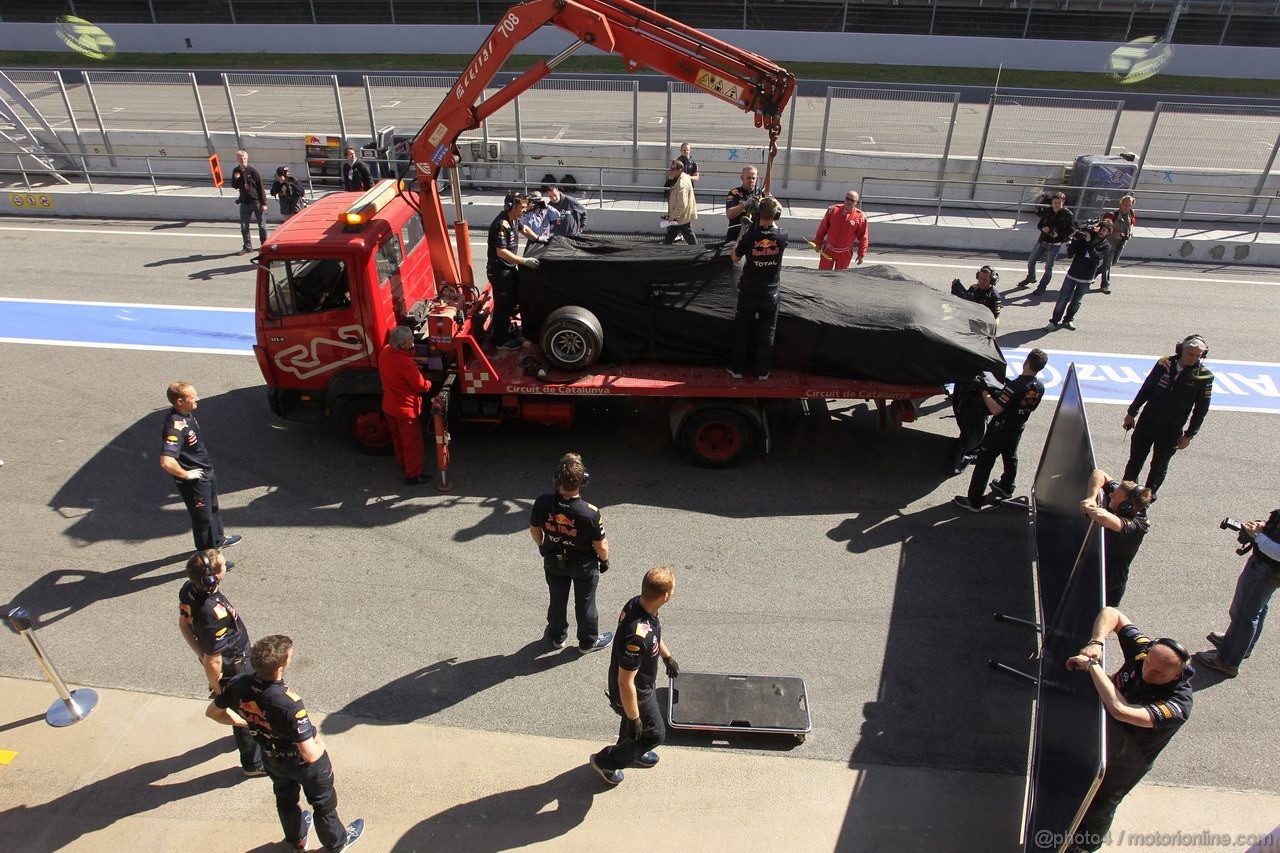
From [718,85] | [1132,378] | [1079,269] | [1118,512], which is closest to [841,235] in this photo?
[1079,269]

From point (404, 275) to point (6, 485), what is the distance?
4.40 meters

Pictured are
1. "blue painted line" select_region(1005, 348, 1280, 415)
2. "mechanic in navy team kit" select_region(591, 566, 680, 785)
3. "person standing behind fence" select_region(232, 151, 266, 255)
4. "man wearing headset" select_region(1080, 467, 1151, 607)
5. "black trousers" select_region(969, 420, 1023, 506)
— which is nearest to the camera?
"mechanic in navy team kit" select_region(591, 566, 680, 785)

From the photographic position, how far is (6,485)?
7914 mm

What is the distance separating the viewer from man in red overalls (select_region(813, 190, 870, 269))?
11250 millimetres

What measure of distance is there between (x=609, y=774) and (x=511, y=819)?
24.9 inches

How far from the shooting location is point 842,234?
37.2 ft

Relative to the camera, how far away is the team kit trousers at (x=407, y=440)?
7539mm

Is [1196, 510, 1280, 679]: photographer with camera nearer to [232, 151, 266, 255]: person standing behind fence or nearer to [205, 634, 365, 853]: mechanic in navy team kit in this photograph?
[205, 634, 365, 853]: mechanic in navy team kit

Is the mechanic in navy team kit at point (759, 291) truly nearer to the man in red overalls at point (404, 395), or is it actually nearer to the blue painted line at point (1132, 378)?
the man in red overalls at point (404, 395)

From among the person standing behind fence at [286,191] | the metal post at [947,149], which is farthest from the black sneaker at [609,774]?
the metal post at [947,149]

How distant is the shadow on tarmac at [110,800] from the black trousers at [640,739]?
7.73 ft

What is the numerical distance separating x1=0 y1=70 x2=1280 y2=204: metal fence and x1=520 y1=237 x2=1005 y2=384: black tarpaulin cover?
9.01 metres

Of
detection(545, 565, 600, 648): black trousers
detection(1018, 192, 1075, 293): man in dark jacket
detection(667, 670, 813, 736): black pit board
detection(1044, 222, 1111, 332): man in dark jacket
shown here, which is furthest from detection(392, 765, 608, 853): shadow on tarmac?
detection(1018, 192, 1075, 293): man in dark jacket

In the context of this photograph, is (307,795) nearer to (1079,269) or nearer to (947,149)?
(1079,269)
